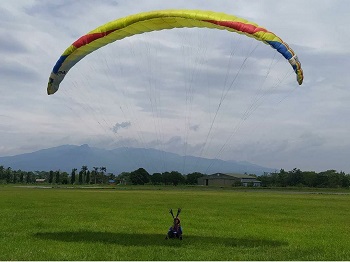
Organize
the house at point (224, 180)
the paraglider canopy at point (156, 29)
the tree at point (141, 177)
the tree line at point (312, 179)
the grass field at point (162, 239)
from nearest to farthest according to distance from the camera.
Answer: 1. the grass field at point (162, 239)
2. the paraglider canopy at point (156, 29)
3. the tree at point (141, 177)
4. the tree line at point (312, 179)
5. the house at point (224, 180)

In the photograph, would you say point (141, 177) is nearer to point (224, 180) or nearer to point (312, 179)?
point (312, 179)

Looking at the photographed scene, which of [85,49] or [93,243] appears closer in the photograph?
[93,243]

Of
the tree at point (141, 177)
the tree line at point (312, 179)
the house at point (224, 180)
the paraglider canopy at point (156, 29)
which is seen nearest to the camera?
the paraglider canopy at point (156, 29)

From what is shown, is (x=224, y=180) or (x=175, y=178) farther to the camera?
(x=224, y=180)

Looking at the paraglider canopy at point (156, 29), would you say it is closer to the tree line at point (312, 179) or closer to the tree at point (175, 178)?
the tree at point (175, 178)

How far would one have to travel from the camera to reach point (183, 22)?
15.8 m

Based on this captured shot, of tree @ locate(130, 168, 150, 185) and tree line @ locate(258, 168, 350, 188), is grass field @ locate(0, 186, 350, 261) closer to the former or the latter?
tree @ locate(130, 168, 150, 185)

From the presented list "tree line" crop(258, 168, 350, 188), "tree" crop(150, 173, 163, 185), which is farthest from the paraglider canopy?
"tree line" crop(258, 168, 350, 188)

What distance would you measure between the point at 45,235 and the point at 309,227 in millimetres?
12910

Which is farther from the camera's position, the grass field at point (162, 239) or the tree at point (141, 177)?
the tree at point (141, 177)

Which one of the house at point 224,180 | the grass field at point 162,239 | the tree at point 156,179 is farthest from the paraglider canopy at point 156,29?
the house at point 224,180

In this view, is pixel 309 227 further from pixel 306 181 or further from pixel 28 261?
pixel 306 181

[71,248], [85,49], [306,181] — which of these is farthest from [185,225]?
[306,181]

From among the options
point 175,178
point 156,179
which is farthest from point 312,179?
point 156,179
